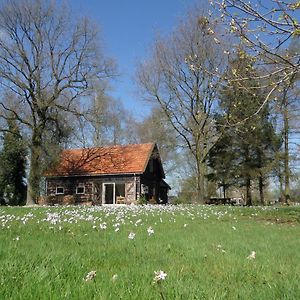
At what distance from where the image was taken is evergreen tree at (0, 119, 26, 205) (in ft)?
131

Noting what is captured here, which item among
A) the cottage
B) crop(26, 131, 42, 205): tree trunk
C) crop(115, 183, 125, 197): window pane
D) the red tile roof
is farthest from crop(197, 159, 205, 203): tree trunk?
crop(26, 131, 42, 205): tree trunk

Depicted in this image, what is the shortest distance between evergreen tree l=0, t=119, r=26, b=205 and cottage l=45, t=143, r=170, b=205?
10.00ft

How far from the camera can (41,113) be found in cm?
3609

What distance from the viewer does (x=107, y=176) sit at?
42.4 metres

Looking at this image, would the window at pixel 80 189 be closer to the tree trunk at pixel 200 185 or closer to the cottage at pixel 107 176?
the cottage at pixel 107 176

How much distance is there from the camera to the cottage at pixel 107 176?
41.2m

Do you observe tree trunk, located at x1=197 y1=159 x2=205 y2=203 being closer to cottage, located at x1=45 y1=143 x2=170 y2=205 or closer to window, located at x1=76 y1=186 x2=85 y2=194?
cottage, located at x1=45 y1=143 x2=170 y2=205

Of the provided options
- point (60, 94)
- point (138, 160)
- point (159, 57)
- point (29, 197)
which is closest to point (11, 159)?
point (29, 197)

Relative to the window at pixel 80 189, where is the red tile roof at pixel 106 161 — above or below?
above

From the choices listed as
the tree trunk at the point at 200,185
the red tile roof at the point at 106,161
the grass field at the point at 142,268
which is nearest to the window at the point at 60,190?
the red tile roof at the point at 106,161

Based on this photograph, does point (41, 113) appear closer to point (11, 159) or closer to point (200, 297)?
point (11, 159)

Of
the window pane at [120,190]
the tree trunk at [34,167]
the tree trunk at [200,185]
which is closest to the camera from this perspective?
the tree trunk at [34,167]

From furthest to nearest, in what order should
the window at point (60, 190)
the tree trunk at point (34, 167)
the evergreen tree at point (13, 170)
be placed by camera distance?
the window at point (60, 190) → the evergreen tree at point (13, 170) → the tree trunk at point (34, 167)

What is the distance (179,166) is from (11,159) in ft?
88.5
